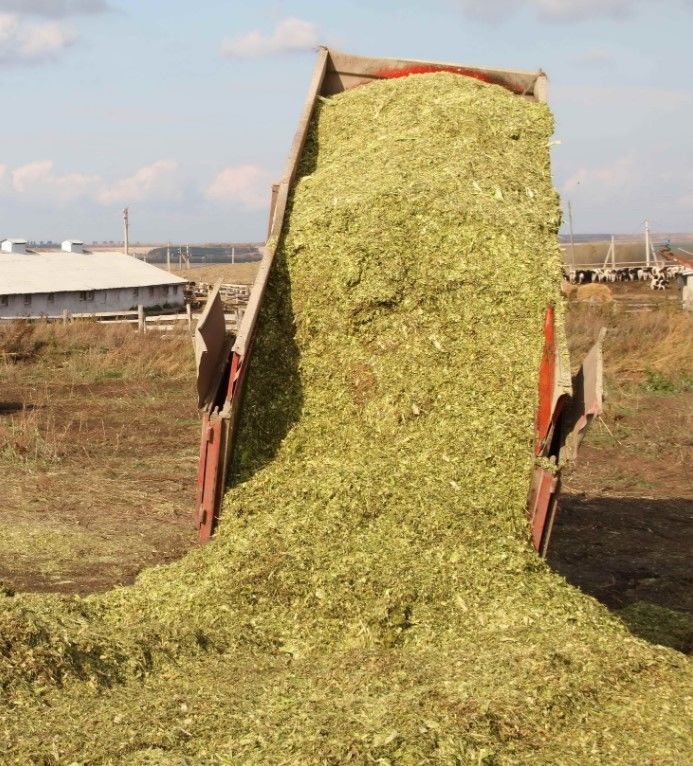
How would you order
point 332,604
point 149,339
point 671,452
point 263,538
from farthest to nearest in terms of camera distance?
point 149,339 → point 671,452 → point 263,538 → point 332,604

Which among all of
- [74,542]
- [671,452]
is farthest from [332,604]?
[671,452]

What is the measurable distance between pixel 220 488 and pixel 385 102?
359 centimetres

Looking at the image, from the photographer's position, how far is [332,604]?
5.38 m

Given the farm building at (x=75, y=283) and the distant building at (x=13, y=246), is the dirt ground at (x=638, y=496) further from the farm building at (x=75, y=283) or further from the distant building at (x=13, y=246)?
the distant building at (x=13, y=246)

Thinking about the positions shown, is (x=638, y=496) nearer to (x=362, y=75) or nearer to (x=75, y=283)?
(x=362, y=75)

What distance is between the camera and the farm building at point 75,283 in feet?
124

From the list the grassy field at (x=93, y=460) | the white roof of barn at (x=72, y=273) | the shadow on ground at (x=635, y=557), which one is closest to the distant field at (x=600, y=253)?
the white roof of barn at (x=72, y=273)

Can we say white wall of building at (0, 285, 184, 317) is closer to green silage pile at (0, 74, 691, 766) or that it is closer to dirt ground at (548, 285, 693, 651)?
dirt ground at (548, 285, 693, 651)

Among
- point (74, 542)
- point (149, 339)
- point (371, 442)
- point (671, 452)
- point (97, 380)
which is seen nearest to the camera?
point (371, 442)

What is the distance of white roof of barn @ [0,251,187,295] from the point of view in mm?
38553

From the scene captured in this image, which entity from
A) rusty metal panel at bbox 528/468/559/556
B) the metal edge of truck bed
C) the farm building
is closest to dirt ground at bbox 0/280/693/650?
rusty metal panel at bbox 528/468/559/556

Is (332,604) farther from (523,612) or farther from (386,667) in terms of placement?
(523,612)

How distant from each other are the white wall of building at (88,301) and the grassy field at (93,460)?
1679 cm

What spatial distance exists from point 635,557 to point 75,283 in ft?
112
